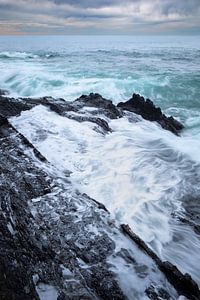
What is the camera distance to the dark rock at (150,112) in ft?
36.6

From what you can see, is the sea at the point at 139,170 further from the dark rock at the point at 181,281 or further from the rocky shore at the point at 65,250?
the dark rock at the point at 181,281

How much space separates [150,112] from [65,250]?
8439 millimetres

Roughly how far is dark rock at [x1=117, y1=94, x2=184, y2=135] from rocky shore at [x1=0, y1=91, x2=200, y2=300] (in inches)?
248

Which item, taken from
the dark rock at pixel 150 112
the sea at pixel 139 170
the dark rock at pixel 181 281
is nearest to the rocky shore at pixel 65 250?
the dark rock at pixel 181 281

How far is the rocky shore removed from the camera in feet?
10.6

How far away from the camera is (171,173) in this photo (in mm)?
6914

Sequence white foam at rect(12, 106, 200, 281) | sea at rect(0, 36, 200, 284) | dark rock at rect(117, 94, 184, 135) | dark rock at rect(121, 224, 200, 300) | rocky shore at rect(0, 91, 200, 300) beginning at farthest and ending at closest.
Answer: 1. dark rock at rect(117, 94, 184, 135)
2. white foam at rect(12, 106, 200, 281)
3. sea at rect(0, 36, 200, 284)
4. dark rock at rect(121, 224, 200, 300)
5. rocky shore at rect(0, 91, 200, 300)

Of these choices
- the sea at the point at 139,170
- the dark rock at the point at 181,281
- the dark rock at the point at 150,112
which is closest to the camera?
the dark rock at the point at 181,281

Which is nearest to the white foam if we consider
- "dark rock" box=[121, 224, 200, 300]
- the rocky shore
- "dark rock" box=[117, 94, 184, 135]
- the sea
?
the sea

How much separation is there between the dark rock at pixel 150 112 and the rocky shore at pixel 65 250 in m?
6.29

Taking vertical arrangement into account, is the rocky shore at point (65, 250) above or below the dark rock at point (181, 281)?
above

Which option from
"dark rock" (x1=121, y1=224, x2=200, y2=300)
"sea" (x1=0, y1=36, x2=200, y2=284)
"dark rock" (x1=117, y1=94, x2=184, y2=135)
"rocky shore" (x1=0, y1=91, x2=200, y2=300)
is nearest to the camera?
"rocky shore" (x1=0, y1=91, x2=200, y2=300)

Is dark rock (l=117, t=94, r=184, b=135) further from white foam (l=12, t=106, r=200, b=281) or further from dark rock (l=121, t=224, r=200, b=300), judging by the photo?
dark rock (l=121, t=224, r=200, b=300)

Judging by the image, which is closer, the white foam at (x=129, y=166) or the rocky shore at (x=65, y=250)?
the rocky shore at (x=65, y=250)
